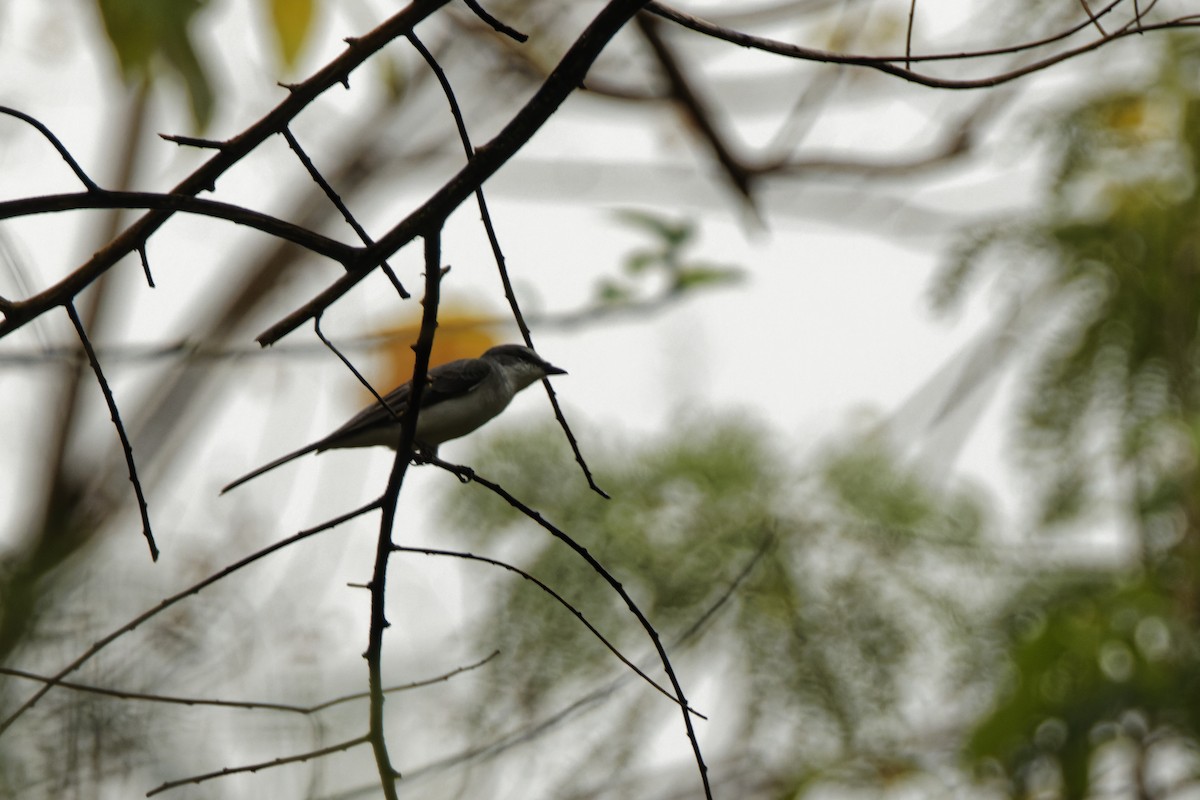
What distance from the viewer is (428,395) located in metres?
3.41

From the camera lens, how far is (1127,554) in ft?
11.6

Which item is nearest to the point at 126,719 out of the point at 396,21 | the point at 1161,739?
the point at 396,21

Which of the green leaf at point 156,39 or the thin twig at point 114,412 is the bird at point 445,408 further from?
the thin twig at point 114,412

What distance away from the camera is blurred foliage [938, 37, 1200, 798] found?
3.10 m

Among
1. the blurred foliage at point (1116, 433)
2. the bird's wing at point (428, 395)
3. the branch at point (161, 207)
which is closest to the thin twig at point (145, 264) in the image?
the branch at point (161, 207)

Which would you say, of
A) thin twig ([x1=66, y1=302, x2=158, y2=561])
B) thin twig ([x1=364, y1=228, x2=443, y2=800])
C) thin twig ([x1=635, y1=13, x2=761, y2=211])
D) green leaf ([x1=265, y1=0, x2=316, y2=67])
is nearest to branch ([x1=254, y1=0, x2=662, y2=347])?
thin twig ([x1=364, y1=228, x2=443, y2=800])

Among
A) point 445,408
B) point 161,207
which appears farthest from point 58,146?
point 445,408

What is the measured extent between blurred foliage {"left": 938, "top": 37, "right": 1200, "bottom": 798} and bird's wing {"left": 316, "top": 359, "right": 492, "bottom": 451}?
4.78 ft

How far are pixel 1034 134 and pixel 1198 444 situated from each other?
129 centimetres

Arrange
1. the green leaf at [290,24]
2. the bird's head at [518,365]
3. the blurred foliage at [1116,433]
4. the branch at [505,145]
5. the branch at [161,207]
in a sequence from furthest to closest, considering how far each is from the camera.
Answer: the bird's head at [518,365], the blurred foliage at [1116,433], the green leaf at [290,24], the branch at [505,145], the branch at [161,207]

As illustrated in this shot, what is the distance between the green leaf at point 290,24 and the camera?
7.52ft

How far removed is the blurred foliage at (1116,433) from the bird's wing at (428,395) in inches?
57.4

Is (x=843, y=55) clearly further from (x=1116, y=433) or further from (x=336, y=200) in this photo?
(x=1116, y=433)

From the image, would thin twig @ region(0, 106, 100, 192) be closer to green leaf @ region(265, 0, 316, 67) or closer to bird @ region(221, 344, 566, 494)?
green leaf @ region(265, 0, 316, 67)
